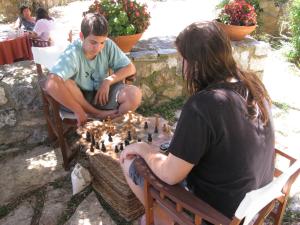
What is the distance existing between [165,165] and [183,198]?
170 millimetres

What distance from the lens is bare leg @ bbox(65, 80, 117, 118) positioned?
288 cm

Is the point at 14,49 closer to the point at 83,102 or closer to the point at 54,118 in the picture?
the point at 54,118

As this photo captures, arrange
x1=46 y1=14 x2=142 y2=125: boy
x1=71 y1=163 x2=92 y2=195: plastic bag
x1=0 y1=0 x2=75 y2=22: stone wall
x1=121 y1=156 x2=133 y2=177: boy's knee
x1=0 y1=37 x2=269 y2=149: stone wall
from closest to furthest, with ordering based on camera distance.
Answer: x1=121 y1=156 x2=133 y2=177: boy's knee, x1=71 y1=163 x2=92 y2=195: plastic bag, x1=46 y1=14 x2=142 y2=125: boy, x1=0 y1=37 x2=269 y2=149: stone wall, x1=0 y1=0 x2=75 y2=22: stone wall

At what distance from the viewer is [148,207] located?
5.77ft

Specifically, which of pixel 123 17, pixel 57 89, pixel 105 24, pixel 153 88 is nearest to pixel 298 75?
pixel 153 88

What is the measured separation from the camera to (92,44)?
280 cm

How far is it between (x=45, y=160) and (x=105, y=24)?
1393 mm

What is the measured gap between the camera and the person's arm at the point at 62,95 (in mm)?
2715

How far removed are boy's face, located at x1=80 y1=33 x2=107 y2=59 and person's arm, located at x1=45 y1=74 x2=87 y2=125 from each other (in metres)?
0.35

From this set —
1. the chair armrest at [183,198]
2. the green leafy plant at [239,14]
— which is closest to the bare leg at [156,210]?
the chair armrest at [183,198]

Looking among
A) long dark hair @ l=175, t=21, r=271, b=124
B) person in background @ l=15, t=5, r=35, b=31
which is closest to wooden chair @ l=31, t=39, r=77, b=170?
long dark hair @ l=175, t=21, r=271, b=124

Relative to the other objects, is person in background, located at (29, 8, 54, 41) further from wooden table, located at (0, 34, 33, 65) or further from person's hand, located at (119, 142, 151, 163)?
person's hand, located at (119, 142, 151, 163)

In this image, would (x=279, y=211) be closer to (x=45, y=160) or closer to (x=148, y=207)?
(x=148, y=207)

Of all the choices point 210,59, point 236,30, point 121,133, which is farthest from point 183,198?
point 236,30
